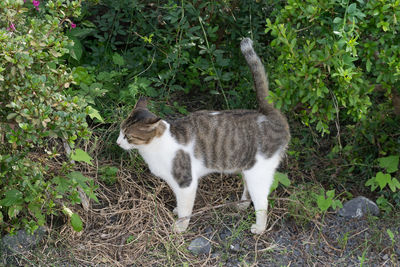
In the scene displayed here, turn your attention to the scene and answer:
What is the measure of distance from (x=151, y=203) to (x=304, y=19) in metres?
1.89

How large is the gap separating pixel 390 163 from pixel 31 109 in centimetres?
296

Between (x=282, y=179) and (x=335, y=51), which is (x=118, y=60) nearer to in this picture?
(x=282, y=179)

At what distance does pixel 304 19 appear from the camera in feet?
12.6

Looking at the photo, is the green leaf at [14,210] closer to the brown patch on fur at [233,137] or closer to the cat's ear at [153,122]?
the cat's ear at [153,122]

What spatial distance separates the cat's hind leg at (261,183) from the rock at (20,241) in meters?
1.62

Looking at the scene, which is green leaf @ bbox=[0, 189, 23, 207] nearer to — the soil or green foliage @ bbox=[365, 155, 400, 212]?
the soil

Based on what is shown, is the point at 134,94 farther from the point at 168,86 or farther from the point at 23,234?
the point at 23,234

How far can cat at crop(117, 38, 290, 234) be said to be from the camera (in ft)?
13.5

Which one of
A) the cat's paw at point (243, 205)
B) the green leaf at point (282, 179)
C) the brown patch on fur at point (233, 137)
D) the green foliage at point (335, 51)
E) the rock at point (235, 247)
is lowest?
the cat's paw at point (243, 205)

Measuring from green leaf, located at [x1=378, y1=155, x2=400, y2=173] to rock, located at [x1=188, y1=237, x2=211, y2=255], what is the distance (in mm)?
1666

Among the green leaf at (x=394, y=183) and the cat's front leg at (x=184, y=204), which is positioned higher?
the cat's front leg at (x=184, y=204)

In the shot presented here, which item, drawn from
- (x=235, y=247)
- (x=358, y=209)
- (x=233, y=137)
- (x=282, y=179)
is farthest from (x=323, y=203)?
(x=233, y=137)

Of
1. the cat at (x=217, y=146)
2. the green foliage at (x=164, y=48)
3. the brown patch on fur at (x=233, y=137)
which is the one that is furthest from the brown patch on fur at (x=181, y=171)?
the green foliage at (x=164, y=48)

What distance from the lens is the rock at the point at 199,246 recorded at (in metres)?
3.96
